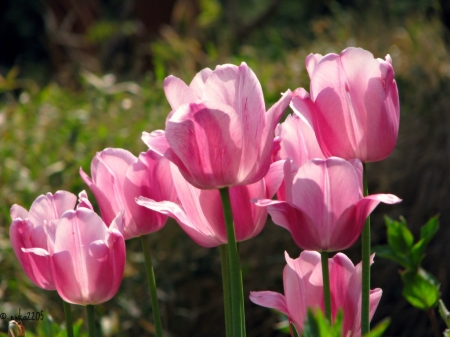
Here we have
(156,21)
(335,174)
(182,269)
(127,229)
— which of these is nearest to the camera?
(335,174)

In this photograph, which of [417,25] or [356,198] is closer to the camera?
[356,198]

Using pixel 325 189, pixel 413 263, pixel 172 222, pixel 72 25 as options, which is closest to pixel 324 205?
pixel 325 189

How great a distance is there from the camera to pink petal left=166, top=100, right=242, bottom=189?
518 mm

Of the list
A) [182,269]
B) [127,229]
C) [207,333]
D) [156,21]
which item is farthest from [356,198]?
[156,21]

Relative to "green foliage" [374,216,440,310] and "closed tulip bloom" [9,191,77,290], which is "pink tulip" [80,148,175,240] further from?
"green foliage" [374,216,440,310]

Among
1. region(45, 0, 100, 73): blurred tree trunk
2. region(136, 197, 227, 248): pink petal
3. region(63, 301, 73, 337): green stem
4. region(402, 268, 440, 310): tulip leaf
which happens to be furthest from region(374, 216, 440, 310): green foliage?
region(45, 0, 100, 73): blurred tree trunk

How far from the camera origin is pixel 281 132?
1.99 ft

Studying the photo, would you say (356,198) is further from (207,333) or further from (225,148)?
(207,333)

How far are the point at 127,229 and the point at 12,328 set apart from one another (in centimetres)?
14

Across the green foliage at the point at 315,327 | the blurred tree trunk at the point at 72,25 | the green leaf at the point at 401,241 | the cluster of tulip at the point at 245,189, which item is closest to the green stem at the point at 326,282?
the cluster of tulip at the point at 245,189

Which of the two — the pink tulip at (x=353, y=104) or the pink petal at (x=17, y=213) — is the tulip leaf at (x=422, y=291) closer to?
the pink tulip at (x=353, y=104)

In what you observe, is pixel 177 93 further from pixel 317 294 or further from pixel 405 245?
pixel 405 245

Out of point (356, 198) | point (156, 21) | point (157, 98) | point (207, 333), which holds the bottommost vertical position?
point (207, 333)

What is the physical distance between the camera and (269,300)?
1.90 feet
